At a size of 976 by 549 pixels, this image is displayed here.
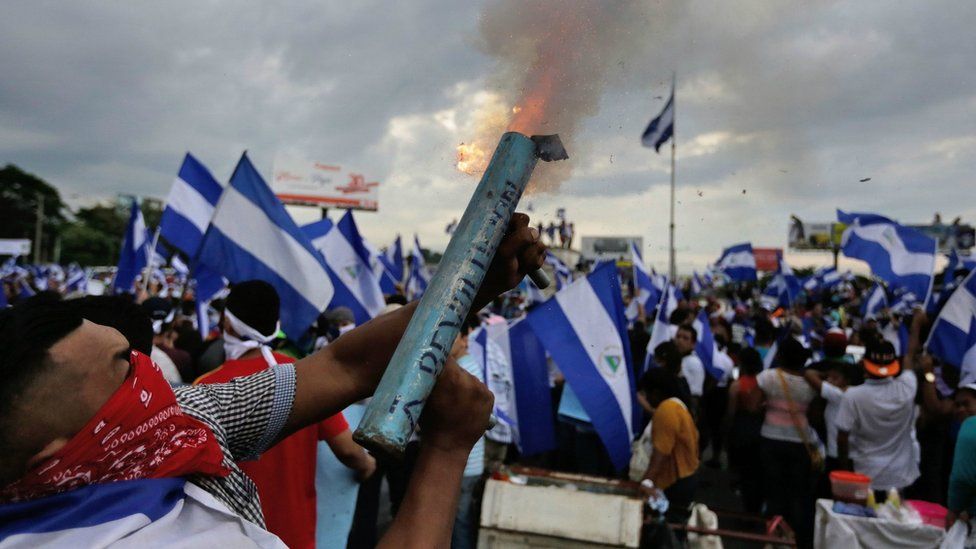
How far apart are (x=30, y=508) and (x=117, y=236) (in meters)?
80.8

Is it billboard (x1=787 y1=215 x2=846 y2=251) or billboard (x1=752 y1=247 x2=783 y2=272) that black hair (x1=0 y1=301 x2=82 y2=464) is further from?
billboard (x1=787 y1=215 x2=846 y2=251)

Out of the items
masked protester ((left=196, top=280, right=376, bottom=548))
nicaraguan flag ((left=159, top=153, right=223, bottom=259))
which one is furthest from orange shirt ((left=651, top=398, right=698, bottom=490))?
nicaraguan flag ((left=159, top=153, right=223, bottom=259))

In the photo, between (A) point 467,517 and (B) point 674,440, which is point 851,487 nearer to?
(B) point 674,440

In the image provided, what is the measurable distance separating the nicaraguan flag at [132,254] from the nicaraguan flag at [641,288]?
7.02 metres

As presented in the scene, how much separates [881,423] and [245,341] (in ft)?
16.1

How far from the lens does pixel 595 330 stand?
5.43m

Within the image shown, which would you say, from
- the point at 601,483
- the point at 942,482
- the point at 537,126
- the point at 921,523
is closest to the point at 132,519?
the point at 537,126

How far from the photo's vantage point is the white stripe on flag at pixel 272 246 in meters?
5.28

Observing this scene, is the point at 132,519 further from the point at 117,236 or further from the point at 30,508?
the point at 117,236

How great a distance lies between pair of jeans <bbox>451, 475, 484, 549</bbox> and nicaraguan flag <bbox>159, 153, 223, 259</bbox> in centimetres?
449

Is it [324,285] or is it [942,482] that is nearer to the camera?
[324,285]

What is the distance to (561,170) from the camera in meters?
1.53

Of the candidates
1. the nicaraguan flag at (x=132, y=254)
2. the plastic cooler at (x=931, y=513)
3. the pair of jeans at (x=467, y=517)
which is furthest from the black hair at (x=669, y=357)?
the nicaraguan flag at (x=132, y=254)

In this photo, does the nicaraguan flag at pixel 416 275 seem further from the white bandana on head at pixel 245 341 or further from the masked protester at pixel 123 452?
the masked protester at pixel 123 452
